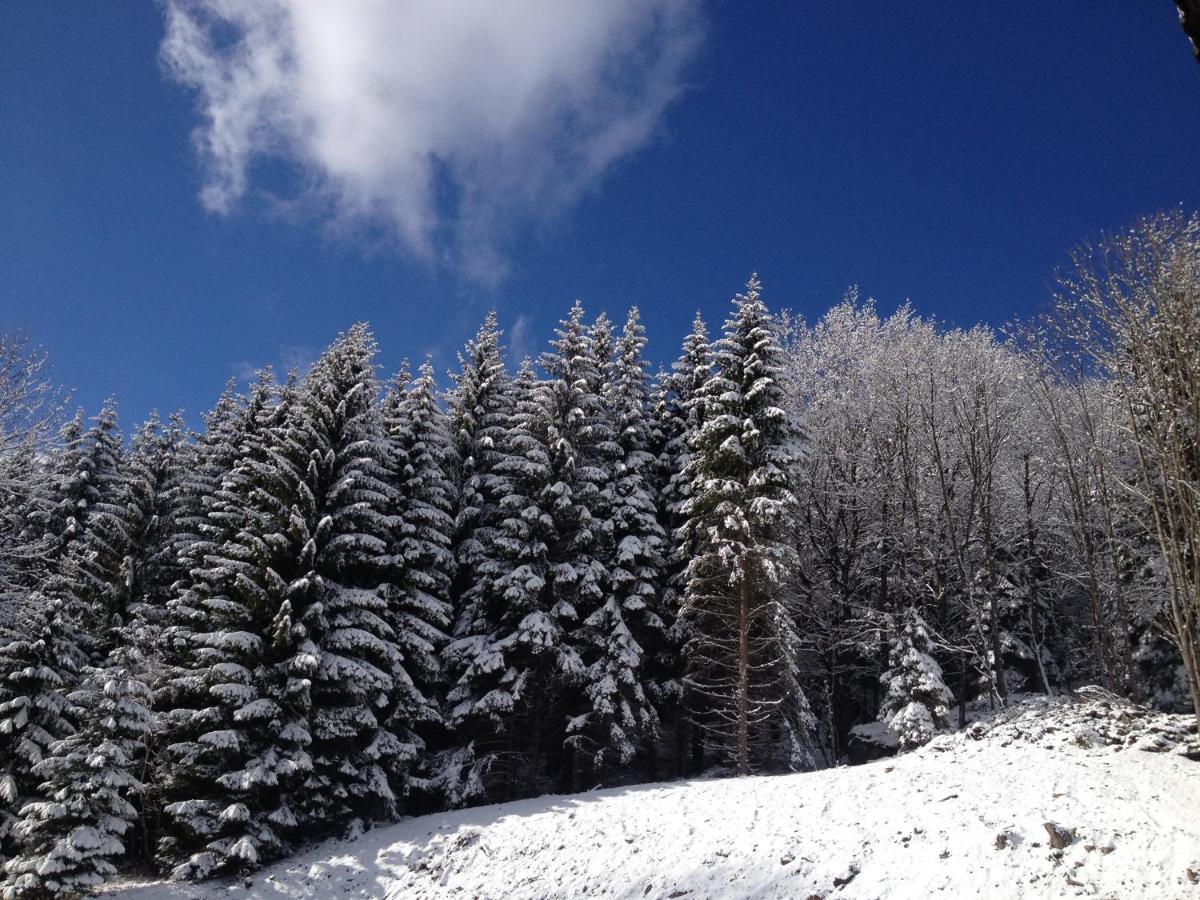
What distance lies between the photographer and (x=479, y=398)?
26.1 meters

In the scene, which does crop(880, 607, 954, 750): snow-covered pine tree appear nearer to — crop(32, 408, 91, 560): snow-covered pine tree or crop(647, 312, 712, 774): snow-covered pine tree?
crop(647, 312, 712, 774): snow-covered pine tree

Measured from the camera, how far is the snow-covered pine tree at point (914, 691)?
66.7 feet

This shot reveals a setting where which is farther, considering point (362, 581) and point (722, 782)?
point (362, 581)

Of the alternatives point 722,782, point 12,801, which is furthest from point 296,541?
point 722,782

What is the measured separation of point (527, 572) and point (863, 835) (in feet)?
38.7

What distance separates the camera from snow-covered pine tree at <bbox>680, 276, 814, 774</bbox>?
67.8 ft

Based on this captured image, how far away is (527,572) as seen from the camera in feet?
69.7

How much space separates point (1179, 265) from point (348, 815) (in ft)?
69.4

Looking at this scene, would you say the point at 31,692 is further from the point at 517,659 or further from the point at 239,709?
the point at 517,659

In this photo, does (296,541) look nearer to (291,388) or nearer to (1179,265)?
(291,388)

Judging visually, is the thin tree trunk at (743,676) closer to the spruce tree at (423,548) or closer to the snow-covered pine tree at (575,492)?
the snow-covered pine tree at (575,492)

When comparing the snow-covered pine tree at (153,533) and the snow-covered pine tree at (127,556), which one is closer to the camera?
the snow-covered pine tree at (127,556)

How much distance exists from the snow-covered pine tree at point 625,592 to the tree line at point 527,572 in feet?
0.40

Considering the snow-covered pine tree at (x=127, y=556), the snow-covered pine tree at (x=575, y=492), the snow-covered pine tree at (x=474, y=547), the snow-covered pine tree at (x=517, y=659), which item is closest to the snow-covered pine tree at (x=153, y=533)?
the snow-covered pine tree at (x=127, y=556)
